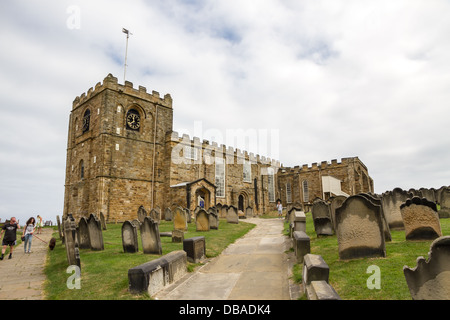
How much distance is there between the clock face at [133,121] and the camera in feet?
80.3

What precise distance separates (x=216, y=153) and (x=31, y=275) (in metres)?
24.4

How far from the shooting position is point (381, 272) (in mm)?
4605

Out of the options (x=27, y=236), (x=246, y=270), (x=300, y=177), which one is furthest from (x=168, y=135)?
(x=246, y=270)

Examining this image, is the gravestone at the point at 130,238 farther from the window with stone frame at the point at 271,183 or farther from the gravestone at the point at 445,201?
the window with stone frame at the point at 271,183

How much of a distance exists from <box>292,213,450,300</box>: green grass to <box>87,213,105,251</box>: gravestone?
22.3 feet

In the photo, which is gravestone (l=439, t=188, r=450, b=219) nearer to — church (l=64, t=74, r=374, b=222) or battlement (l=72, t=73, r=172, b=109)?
church (l=64, t=74, r=374, b=222)

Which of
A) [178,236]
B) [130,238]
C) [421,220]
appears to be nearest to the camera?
[421,220]

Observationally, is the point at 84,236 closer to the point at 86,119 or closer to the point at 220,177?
the point at 86,119

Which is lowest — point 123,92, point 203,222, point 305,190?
point 203,222

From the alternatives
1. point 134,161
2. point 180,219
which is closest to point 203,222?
point 180,219

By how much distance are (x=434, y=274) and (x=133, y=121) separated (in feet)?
81.1

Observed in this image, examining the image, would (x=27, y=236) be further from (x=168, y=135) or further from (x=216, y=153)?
(x=216, y=153)

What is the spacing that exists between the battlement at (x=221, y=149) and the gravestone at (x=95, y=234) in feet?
55.9
